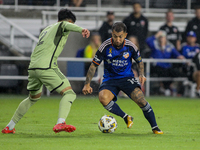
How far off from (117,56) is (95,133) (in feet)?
4.20

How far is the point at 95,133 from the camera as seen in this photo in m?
6.05

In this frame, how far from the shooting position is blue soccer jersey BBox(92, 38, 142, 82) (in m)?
6.31

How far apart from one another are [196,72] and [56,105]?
16.4 ft

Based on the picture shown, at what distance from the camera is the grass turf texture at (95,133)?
490cm

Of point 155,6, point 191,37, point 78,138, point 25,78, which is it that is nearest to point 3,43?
point 25,78

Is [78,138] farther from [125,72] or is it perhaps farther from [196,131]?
[196,131]

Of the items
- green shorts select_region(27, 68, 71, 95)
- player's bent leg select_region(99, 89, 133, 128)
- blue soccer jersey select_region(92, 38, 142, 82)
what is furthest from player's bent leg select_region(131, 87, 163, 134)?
green shorts select_region(27, 68, 71, 95)

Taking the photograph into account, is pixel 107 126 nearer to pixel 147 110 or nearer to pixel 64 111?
pixel 147 110

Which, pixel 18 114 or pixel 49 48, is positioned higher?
pixel 49 48

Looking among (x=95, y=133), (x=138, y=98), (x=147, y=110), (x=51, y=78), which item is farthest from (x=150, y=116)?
(x=51, y=78)

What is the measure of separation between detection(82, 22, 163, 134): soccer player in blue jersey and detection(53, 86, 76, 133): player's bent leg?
1.57 feet

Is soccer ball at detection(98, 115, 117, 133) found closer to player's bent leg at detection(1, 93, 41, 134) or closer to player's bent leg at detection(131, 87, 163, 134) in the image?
player's bent leg at detection(131, 87, 163, 134)

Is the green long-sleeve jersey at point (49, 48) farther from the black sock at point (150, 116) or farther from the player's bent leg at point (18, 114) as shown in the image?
the black sock at point (150, 116)

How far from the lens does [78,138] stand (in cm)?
550
